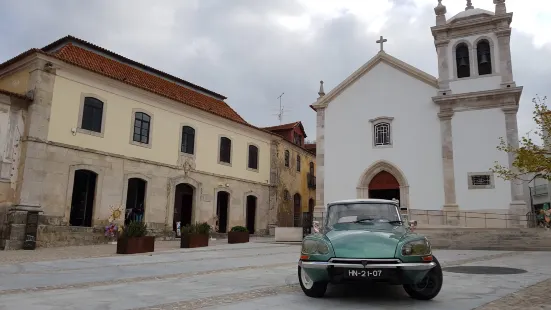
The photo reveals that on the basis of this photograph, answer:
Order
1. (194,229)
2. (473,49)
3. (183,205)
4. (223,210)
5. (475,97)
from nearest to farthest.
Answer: (194,229), (475,97), (473,49), (183,205), (223,210)

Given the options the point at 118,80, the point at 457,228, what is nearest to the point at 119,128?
the point at 118,80

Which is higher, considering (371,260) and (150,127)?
(150,127)

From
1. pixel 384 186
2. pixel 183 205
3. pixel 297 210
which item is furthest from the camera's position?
pixel 297 210

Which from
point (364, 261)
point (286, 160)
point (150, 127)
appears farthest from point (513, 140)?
point (150, 127)

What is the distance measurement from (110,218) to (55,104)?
5.70m

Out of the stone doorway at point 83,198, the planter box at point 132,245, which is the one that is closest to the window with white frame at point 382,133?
the planter box at point 132,245

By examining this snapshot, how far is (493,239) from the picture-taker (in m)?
17.4

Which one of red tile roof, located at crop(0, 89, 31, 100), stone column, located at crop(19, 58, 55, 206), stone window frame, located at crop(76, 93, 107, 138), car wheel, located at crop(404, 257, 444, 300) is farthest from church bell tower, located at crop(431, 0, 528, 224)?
red tile roof, located at crop(0, 89, 31, 100)

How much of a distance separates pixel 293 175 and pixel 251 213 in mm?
6052

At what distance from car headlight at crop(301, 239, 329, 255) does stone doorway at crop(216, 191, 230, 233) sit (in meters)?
20.1

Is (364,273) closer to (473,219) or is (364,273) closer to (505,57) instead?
(473,219)

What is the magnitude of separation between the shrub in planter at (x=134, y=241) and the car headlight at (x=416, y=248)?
10.7m

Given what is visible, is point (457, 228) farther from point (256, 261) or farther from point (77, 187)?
point (77, 187)

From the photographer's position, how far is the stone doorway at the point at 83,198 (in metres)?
18.6
